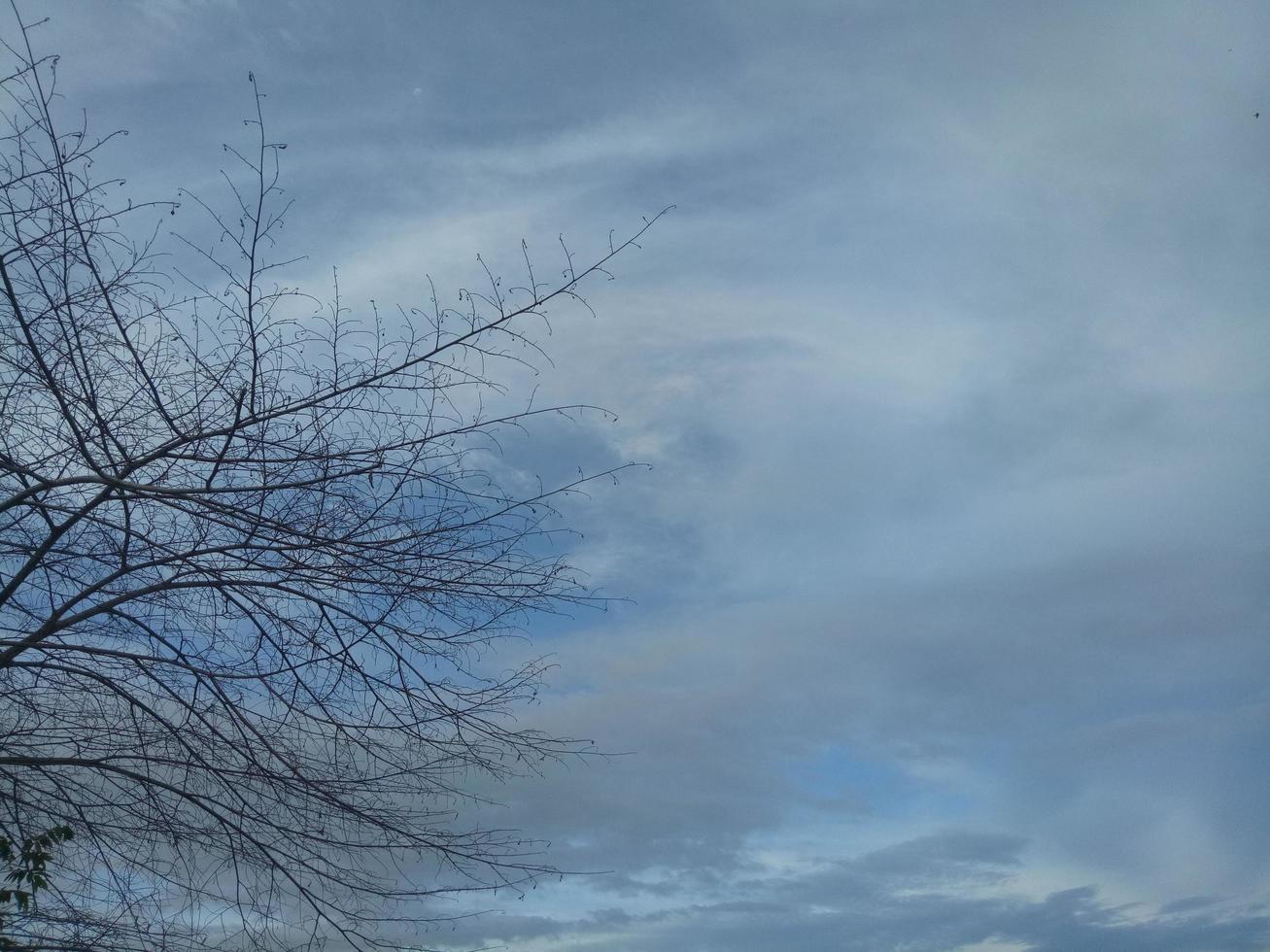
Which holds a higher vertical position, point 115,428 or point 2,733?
point 115,428

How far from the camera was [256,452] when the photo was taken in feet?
19.5

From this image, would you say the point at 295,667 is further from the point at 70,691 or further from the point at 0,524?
the point at 0,524

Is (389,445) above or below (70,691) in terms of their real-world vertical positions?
above

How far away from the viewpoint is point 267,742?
5.95m

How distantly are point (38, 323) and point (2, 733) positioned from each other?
2135 mm

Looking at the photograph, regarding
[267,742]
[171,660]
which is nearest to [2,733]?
[171,660]

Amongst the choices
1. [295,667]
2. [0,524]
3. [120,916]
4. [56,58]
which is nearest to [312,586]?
[295,667]

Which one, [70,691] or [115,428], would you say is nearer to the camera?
[115,428]

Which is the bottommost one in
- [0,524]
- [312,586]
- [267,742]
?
[267,742]

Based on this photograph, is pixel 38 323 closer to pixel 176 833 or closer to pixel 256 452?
pixel 256 452

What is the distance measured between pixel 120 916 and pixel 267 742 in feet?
4.15

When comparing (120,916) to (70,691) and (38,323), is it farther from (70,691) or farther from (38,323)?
(38,323)

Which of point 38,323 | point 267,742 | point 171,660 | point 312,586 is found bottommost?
point 267,742

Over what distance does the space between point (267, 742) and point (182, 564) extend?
3.41 ft
